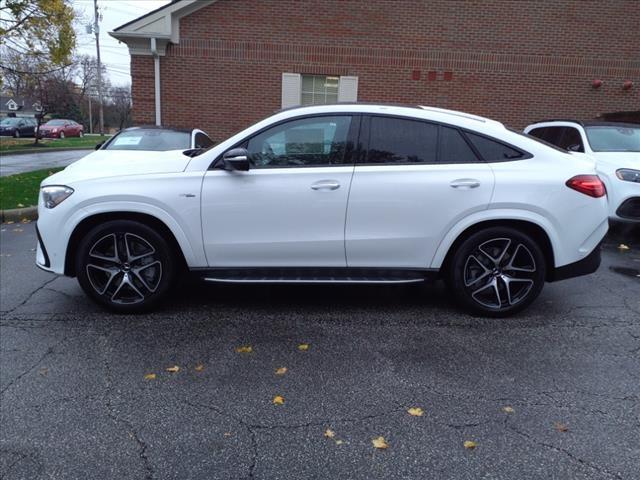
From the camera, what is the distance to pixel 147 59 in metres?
11.8

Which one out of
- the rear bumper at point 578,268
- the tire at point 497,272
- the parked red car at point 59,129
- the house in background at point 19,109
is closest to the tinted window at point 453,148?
the tire at point 497,272

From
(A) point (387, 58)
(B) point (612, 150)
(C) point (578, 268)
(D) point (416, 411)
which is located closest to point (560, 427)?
(D) point (416, 411)

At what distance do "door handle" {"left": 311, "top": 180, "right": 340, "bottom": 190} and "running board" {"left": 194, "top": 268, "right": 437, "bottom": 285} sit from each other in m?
0.68

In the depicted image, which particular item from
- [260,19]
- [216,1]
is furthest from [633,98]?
[216,1]

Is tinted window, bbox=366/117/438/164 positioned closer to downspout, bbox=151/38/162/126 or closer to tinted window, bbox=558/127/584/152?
tinted window, bbox=558/127/584/152

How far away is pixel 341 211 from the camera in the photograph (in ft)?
13.3

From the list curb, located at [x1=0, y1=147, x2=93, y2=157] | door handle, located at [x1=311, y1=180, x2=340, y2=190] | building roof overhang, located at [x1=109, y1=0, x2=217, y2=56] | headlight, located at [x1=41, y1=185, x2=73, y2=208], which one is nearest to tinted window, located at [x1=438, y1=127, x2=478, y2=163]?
door handle, located at [x1=311, y1=180, x2=340, y2=190]

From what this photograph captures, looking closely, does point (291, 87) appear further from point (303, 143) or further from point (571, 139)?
point (303, 143)

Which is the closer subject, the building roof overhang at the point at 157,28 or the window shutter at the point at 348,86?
the building roof overhang at the point at 157,28

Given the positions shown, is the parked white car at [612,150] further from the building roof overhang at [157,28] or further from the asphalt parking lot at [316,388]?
the building roof overhang at [157,28]

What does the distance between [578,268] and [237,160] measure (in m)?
2.93

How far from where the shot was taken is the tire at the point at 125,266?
Answer: 13.4ft

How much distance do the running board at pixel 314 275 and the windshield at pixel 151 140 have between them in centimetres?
474

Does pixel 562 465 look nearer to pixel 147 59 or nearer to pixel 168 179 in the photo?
pixel 168 179
